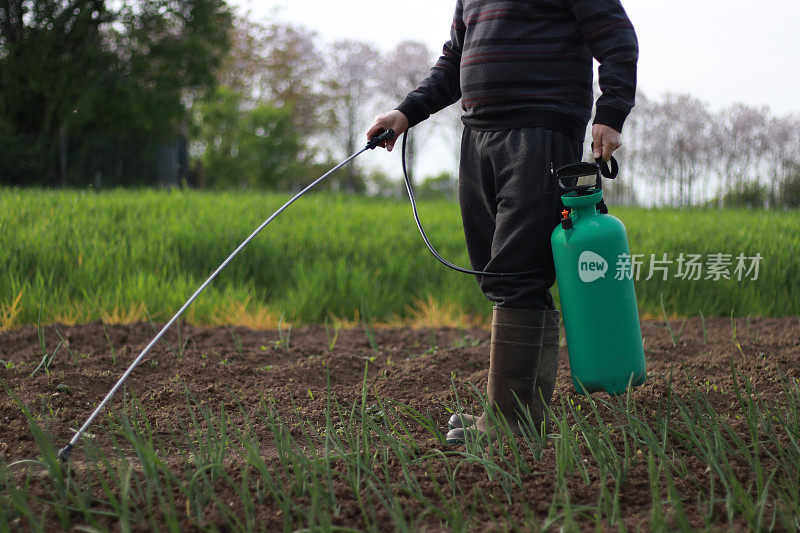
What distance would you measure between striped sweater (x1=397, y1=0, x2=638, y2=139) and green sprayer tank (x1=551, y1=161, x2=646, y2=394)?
190 mm

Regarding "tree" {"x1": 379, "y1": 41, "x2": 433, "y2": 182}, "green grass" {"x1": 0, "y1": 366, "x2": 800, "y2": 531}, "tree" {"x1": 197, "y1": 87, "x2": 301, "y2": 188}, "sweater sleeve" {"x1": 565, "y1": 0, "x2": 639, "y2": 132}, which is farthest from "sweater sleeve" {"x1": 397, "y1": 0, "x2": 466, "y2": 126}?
"tree" {"x1": 379, "y1": 41, "x2": 433, "y2": 182}

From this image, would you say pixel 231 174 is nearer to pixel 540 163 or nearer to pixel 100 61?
pixel 100 61

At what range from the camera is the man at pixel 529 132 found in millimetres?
1840

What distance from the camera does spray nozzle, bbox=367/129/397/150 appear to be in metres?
2.20

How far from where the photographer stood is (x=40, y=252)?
12.4 ft

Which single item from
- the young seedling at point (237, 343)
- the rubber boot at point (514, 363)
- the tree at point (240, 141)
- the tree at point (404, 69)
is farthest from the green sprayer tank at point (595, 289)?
the tree at point (404, 69)

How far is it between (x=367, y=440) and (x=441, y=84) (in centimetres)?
129

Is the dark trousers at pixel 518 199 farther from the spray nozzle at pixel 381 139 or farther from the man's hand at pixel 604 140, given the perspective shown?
the spray nozzle at pixel 381 139

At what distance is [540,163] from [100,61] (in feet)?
44.3

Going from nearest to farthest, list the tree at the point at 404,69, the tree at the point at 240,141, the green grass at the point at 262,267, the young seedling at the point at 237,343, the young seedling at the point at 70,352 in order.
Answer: the young seedling at the point at 70,352
the young seedling at the point at 237,343
the green grass at the point at 262,267
the tree at the point at 240,141
the tree at the point at 404,69

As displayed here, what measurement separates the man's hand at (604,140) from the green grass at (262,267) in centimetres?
212

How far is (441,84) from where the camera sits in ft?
7.55

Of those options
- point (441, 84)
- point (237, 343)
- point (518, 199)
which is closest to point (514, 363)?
point (518, 199)

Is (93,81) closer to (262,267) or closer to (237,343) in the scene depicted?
(262,267)
